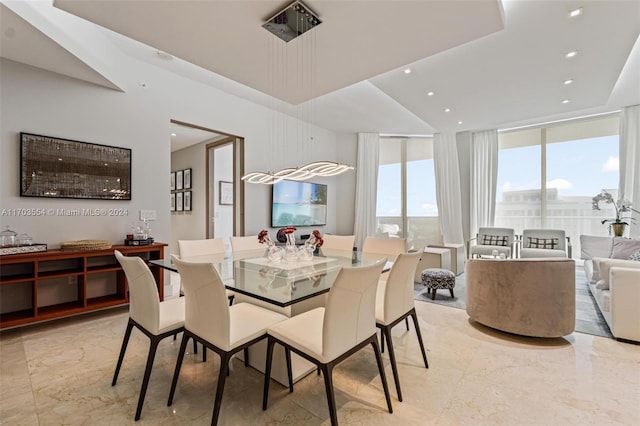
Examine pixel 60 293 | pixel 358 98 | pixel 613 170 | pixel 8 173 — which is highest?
pixel 358 98

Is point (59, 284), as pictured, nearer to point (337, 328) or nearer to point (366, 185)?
point (337, 328)

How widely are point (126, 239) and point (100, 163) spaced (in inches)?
36.1

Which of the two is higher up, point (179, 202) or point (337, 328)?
point (179, 202)

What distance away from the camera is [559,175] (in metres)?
5.79

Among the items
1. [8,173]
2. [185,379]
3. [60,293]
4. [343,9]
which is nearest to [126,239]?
[60,293]

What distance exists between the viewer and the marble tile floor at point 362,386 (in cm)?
165

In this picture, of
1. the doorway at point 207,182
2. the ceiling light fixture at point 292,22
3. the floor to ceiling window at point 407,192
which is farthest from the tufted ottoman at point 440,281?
the doorway at point 207,182

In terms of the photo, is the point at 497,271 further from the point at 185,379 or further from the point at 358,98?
the point at 358,98

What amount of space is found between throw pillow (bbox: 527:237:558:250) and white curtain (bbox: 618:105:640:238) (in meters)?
1.15

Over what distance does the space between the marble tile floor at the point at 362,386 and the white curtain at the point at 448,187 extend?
3676mm

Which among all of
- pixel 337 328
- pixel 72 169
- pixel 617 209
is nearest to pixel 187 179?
pixel 72 169

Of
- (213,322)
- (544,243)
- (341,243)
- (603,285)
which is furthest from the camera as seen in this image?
(544,243)

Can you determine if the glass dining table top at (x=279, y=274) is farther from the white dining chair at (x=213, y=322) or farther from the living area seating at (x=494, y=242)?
the living area seating at (x=494, y=242)

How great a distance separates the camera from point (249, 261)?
103 inches
